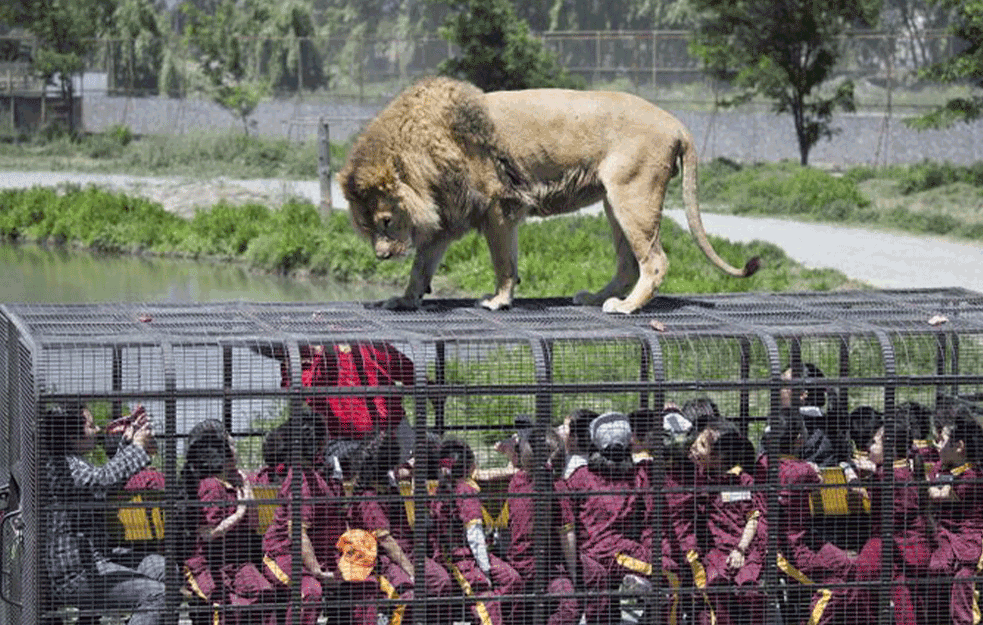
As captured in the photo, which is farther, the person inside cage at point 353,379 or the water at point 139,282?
the water at point 139,282

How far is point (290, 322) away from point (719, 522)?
→ 79.5 inches

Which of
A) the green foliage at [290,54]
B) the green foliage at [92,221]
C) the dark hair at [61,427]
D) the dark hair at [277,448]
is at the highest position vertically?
the green foliage at [290,54]

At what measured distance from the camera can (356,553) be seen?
7000 mm

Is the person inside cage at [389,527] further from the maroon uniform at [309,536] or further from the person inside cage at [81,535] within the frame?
the person inside cage at [81,535]

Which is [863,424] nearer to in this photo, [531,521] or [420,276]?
[531,521]

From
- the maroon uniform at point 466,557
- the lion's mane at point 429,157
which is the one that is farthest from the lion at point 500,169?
the maroon uniform at point 466,557

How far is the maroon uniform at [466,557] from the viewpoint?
23.3 feet

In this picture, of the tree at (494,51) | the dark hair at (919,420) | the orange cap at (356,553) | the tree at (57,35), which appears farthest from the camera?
the tree at (57,35)

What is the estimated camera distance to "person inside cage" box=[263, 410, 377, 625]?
22.5 ft

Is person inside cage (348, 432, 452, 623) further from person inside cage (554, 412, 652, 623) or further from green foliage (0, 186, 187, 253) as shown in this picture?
green foliage (0, 186, 187, 253)

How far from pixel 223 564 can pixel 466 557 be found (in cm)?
95

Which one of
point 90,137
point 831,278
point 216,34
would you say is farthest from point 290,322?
point 216,34

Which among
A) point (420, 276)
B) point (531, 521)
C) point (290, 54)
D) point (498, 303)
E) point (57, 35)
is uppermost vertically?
point (57, 35)

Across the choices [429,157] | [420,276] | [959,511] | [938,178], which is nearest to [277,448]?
[420,276]
